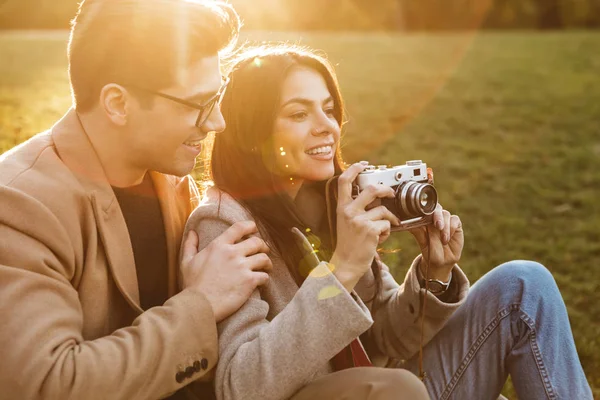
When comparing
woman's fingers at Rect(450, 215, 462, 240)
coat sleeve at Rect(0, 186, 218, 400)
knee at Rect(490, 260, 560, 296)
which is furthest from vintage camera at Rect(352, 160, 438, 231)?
coat sleeve at Rect(0, 186, 218, 400)

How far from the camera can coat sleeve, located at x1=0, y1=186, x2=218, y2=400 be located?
5.99 ft

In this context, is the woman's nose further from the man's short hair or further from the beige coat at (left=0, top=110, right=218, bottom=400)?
the beige coat at (left=0, top=110, right=218, bottom=400)

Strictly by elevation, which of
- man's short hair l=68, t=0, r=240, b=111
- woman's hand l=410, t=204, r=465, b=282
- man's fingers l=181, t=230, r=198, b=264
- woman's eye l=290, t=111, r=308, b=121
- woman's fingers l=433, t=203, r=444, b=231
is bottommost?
woman's hand l=410, t=204, r=465, b=282

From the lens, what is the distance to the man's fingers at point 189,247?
2303 millimetres

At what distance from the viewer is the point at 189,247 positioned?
2340 mm

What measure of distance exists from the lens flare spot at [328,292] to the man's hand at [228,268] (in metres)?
0.22

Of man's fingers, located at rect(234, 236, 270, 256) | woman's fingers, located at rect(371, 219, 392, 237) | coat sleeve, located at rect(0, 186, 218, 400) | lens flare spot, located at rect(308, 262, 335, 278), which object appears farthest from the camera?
woman's fingers, located at rect(371, 219, 392, 237)

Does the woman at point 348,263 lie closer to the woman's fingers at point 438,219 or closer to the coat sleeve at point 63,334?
the woman's fingers at point 438,219

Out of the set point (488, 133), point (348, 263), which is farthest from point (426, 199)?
point (488, 133)

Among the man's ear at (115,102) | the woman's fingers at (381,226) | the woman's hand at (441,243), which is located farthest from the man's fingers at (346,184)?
the man's ear at (115,102)

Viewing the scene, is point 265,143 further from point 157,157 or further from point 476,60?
point 476,60

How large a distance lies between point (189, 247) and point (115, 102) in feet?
1.62

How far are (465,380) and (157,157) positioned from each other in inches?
55.2

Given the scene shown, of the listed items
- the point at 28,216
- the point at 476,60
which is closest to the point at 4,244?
the point at 28,216
